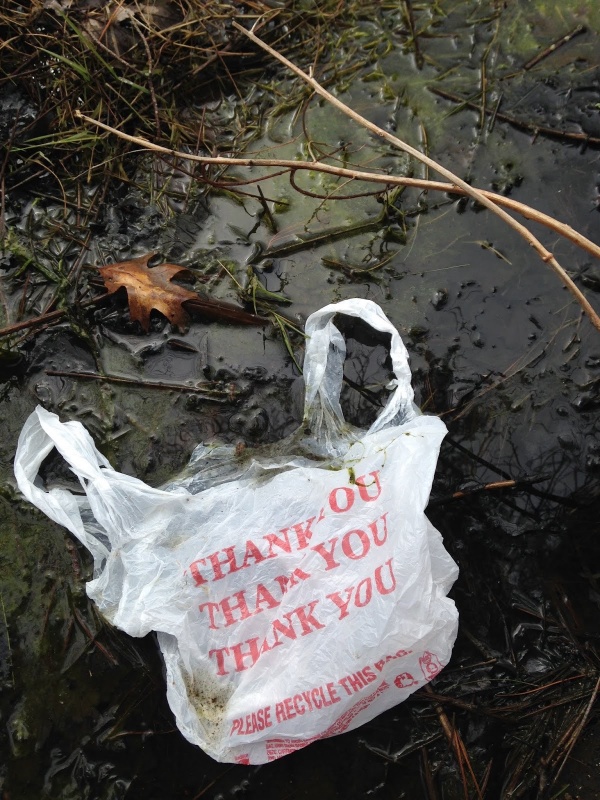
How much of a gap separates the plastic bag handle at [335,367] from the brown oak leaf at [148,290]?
0.38 m

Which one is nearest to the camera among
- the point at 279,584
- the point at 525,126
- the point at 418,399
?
the point at 279,584

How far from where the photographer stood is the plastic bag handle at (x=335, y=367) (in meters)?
1.48

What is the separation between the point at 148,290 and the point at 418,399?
803mm

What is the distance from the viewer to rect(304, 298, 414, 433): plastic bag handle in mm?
1477

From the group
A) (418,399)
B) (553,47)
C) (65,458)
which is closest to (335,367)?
(418,399)

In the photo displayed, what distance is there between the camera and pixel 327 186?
5.95 ft

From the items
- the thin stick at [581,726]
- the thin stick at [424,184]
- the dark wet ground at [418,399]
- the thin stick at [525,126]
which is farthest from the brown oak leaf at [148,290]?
the thin stick at [581,726]

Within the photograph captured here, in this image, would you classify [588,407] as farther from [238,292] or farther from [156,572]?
[156,572]

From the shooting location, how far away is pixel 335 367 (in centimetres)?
157

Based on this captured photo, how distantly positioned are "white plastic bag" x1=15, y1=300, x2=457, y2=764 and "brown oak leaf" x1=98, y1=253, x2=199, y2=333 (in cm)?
40

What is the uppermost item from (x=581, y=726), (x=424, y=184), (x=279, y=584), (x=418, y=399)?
(x=424, y=184)

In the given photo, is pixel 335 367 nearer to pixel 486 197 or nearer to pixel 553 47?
pixel 486 197

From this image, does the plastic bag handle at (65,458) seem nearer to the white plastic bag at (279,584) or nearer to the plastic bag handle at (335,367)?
the white plastic bag at (279,584)

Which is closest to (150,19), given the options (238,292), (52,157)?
(52,157)
